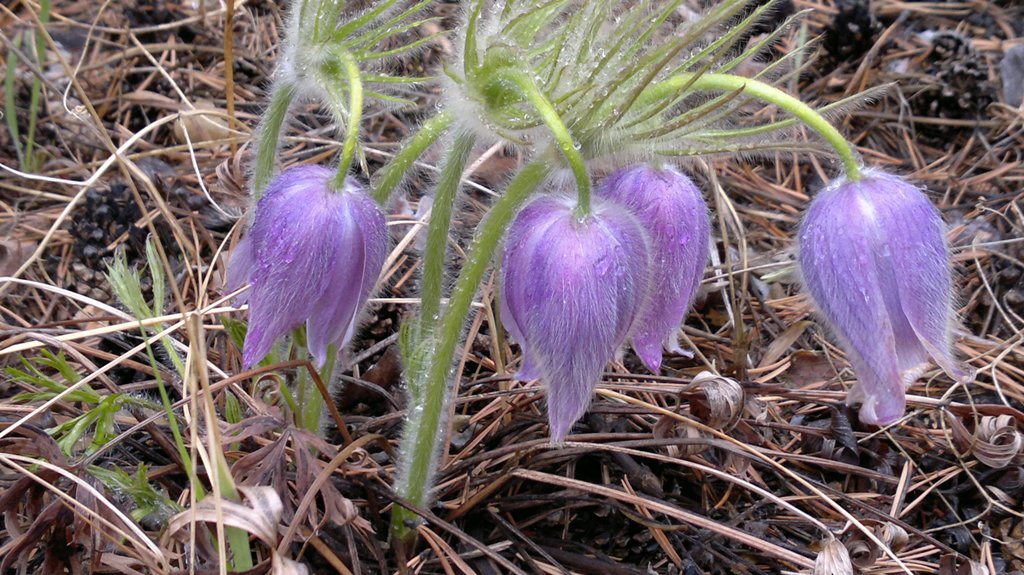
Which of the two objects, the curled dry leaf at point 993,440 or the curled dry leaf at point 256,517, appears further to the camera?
the curled dry leaf at point 993,440

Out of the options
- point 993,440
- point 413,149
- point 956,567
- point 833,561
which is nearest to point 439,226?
point 413,149

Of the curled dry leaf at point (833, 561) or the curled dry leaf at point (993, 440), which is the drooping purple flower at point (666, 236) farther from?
the curled dry leaf at point (993, 440)

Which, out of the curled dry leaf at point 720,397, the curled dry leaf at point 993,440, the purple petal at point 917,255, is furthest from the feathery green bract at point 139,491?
the curled dry leaf at point 993,440

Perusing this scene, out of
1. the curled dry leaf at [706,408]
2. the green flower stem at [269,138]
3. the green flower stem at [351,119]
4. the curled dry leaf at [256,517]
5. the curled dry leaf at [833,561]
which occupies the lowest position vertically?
the curled dry leaf at [833,561]

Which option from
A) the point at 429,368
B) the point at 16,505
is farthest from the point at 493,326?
the point at 16,505

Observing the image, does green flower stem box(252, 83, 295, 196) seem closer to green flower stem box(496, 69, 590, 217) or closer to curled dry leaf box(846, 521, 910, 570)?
green flower stem box(496, 69, 590, 217)

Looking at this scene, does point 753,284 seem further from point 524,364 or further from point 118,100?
point 118,100
